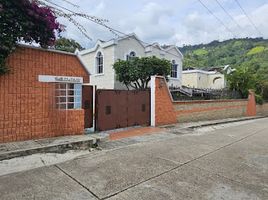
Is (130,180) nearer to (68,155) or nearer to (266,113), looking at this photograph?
(68,155)

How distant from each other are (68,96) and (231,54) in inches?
1930

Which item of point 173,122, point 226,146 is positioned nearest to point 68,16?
point 226,146

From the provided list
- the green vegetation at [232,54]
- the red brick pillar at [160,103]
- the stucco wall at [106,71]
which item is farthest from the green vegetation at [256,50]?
the red brick pillar at [160,103]

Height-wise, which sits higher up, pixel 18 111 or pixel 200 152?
pixel 18 111

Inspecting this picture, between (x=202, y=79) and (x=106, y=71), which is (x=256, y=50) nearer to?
(x=202, y=79)

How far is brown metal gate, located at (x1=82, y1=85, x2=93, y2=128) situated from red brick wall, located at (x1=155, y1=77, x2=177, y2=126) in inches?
155

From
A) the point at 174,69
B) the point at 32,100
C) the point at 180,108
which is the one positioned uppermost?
the point at 174,69

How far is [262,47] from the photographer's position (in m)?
50.6

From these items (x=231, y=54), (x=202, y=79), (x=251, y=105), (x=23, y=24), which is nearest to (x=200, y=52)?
(x=231, y=54)

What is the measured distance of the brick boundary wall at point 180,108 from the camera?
509 inches

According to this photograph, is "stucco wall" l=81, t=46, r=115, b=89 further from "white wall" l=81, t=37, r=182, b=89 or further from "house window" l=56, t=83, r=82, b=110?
"house window" l=56, t=83, r=82, b=110

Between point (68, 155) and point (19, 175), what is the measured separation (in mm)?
1732

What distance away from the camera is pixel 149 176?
521cm

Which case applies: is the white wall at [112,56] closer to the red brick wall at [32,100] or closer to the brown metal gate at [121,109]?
the brown metal gate at [121,109]
